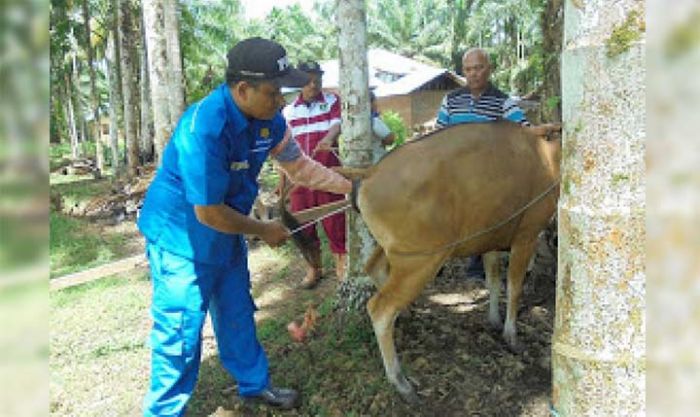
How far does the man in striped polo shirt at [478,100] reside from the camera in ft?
16.4

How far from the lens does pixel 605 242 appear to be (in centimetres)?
129

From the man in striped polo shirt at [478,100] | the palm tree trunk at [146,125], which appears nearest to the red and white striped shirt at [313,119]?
the man in striped polo shirt at [478,100]

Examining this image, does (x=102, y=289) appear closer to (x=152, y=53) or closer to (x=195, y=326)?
(x=152, y=53)

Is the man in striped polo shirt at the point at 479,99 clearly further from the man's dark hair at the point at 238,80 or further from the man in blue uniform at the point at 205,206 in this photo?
the man's dark hair at the point at 238,80

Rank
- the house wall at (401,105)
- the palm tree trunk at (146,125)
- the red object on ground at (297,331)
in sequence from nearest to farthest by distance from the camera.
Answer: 1. the red object on ground at (297,331)
2. the palm tree trunk at (146,125)
3. the house wall at (401,105)

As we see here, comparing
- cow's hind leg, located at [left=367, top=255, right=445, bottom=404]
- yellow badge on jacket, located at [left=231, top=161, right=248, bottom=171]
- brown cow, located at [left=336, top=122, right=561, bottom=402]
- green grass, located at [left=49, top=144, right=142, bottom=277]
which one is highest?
yellow badge on jacket, located at [left=231, top=161, right=248, bottom=171]

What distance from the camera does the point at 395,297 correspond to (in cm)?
389

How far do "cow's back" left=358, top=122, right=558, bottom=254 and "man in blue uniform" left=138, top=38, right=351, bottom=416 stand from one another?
80cm

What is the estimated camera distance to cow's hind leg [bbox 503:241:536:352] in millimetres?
4410

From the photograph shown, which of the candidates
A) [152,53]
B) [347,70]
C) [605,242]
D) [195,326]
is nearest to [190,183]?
[195,326]

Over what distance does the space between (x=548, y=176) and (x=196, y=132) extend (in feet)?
8.37

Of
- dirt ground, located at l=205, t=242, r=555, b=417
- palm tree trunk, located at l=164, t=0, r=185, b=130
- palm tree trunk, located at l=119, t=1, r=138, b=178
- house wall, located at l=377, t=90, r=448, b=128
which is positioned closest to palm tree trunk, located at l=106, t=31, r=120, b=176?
palm tree trunk, located at l=119, t=1, r=138, b=178

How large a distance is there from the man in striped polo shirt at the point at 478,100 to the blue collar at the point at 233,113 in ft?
7.46

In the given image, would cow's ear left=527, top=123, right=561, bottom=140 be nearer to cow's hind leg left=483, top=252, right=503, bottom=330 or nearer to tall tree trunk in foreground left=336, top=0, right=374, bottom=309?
cow's hind leg left=483, top=252, right=503, bottom=330
